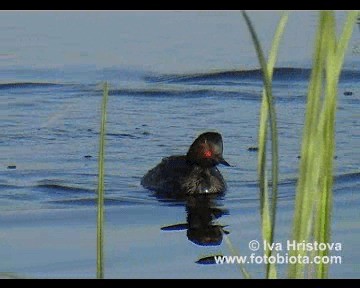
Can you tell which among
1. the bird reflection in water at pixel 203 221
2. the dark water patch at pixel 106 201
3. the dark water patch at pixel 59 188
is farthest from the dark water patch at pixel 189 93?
the dark water patch at pixel 106 201

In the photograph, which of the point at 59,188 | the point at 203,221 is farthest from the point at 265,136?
the point at 59,188

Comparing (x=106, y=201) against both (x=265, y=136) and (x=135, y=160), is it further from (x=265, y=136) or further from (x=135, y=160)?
(x=265, y=136)

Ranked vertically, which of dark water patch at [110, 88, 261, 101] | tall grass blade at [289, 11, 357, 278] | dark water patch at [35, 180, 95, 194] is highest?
dark water patch at [110, 88, 261, 101]

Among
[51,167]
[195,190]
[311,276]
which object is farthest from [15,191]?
[311,276]

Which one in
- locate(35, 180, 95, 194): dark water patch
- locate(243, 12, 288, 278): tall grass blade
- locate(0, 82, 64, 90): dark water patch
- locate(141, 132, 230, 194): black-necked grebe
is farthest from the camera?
locate(0, 82, 64, 90): dark water patch

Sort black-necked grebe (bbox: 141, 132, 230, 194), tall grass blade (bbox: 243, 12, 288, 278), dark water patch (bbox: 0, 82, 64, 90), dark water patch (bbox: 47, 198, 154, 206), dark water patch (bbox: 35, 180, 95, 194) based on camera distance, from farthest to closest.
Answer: dark water patch (bbox: 0, 82, 64, 90) → black-necked grebe (bbox: 141, 132, 230, 194) → dark water patch (bbox: 35, 180, 95, 194) → dark water patch (bbox: 47, 198, 154, 206) → tall grass blade (bbox: 243, 12, 288, 278)

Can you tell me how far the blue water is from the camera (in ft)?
23.8

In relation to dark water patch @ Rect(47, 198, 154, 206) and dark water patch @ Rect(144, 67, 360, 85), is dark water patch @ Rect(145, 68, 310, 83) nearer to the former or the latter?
dark water patch @ Rect(144, 67, 360, 85)

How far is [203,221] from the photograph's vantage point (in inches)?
346

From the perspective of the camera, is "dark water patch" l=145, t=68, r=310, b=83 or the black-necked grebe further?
"dark water patch" l=145, t=68, r=310, b=83

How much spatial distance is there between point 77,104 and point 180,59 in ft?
3.95

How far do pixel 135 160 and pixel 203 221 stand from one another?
212 cm

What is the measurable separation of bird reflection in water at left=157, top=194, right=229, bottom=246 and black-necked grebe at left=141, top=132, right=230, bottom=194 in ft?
0.39

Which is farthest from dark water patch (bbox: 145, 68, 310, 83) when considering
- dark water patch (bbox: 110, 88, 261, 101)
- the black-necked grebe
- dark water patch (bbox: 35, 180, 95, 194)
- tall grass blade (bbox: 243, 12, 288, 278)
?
tall grass blade (bbox: 243, 12, 288, 278)
